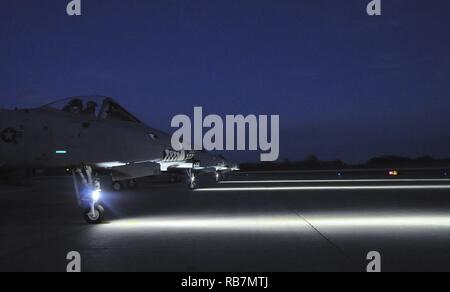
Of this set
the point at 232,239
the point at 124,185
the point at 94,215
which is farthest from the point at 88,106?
the point at 124,185

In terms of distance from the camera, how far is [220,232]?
11.7 m

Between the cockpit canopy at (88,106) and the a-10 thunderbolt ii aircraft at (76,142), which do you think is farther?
the cockpit canopy at (88,106)

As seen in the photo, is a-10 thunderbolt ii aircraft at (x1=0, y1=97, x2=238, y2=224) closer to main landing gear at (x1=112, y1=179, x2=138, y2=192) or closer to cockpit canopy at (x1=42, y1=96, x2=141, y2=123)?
cockpit canopy at (x1=42, y1=96, x2=141, y2=123)

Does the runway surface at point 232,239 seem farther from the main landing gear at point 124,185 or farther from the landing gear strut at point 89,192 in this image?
the main landing gear at point 124,185

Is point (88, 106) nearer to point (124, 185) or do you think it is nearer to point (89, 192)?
point (89, 192)

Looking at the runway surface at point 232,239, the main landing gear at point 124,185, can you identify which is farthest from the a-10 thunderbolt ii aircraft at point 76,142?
the main landing gear at point 124,185

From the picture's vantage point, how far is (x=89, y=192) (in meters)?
13.5


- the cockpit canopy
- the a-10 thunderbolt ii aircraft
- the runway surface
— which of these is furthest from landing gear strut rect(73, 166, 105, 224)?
the cockpit canopy

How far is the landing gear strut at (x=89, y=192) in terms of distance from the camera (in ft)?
44.0

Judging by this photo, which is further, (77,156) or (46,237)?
(77,156)
